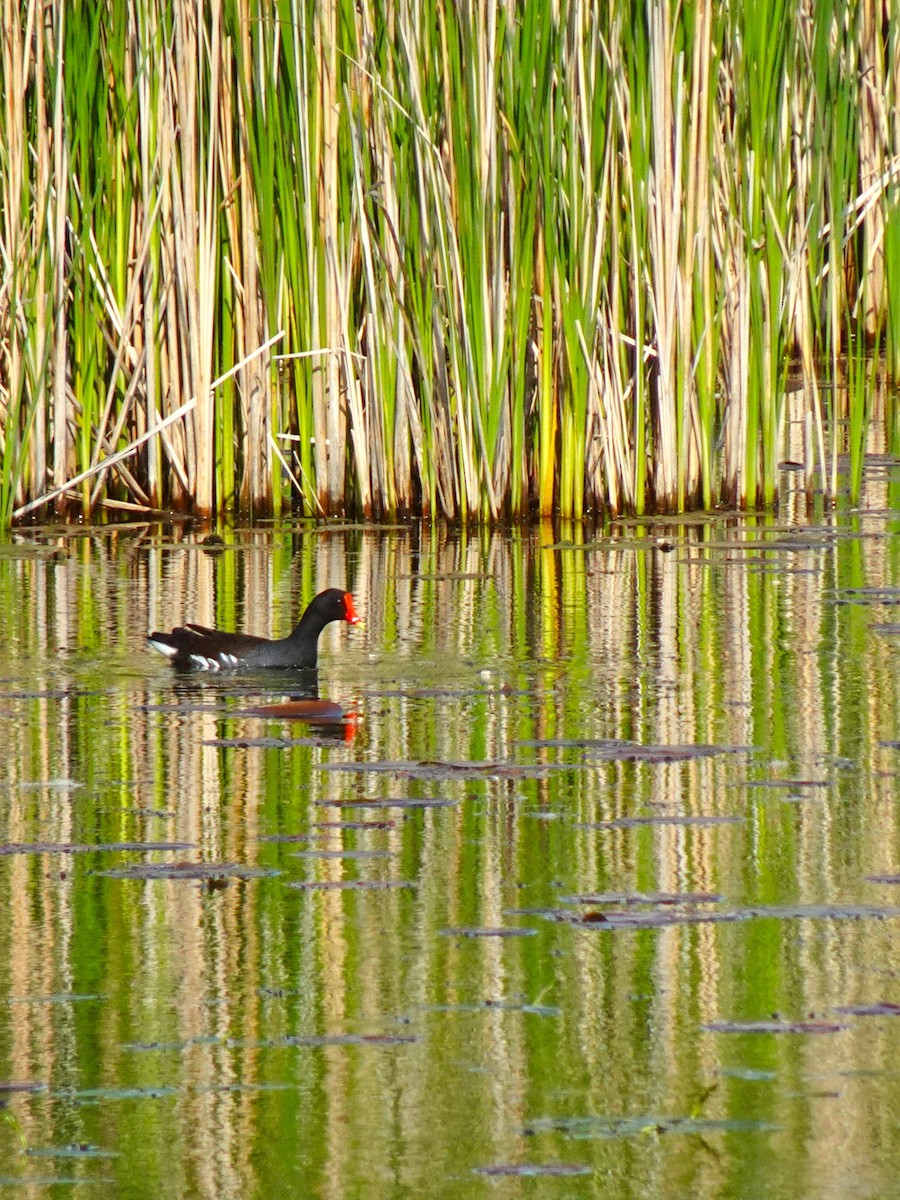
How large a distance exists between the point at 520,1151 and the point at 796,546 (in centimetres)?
632

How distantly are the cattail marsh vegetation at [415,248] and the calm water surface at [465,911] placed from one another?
1930mm

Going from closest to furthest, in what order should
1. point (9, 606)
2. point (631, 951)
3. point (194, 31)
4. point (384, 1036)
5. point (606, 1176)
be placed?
point (606, 1176) → point (384, 1036) → point (631, 951) → point (9, 606) → point (194, 31)

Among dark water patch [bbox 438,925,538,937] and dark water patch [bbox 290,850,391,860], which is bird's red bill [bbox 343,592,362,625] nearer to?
dark water patch [bbox 290,850,391,860]

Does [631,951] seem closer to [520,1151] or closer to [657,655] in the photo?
[520,1151]

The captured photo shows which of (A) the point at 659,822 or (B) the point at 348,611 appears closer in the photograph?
(A) the point at 659,822

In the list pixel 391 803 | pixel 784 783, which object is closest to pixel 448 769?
pixel 391 803

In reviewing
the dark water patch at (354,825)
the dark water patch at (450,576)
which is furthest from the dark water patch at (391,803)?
the dark water patch at (450,576)

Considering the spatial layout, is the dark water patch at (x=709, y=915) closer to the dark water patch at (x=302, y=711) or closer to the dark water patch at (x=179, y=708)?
the dark water patch at (x=302, y=711)

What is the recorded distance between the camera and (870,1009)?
4234 mm

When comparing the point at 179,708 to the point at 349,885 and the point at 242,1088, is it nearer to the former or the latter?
the point at 349,885

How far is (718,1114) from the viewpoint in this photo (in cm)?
380

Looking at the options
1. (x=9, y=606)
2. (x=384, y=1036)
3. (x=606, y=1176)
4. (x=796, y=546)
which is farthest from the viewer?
(x=796, y=546)

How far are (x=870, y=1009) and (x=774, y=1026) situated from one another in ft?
0.62

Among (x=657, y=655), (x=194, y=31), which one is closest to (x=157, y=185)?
(x=194, y=31)
